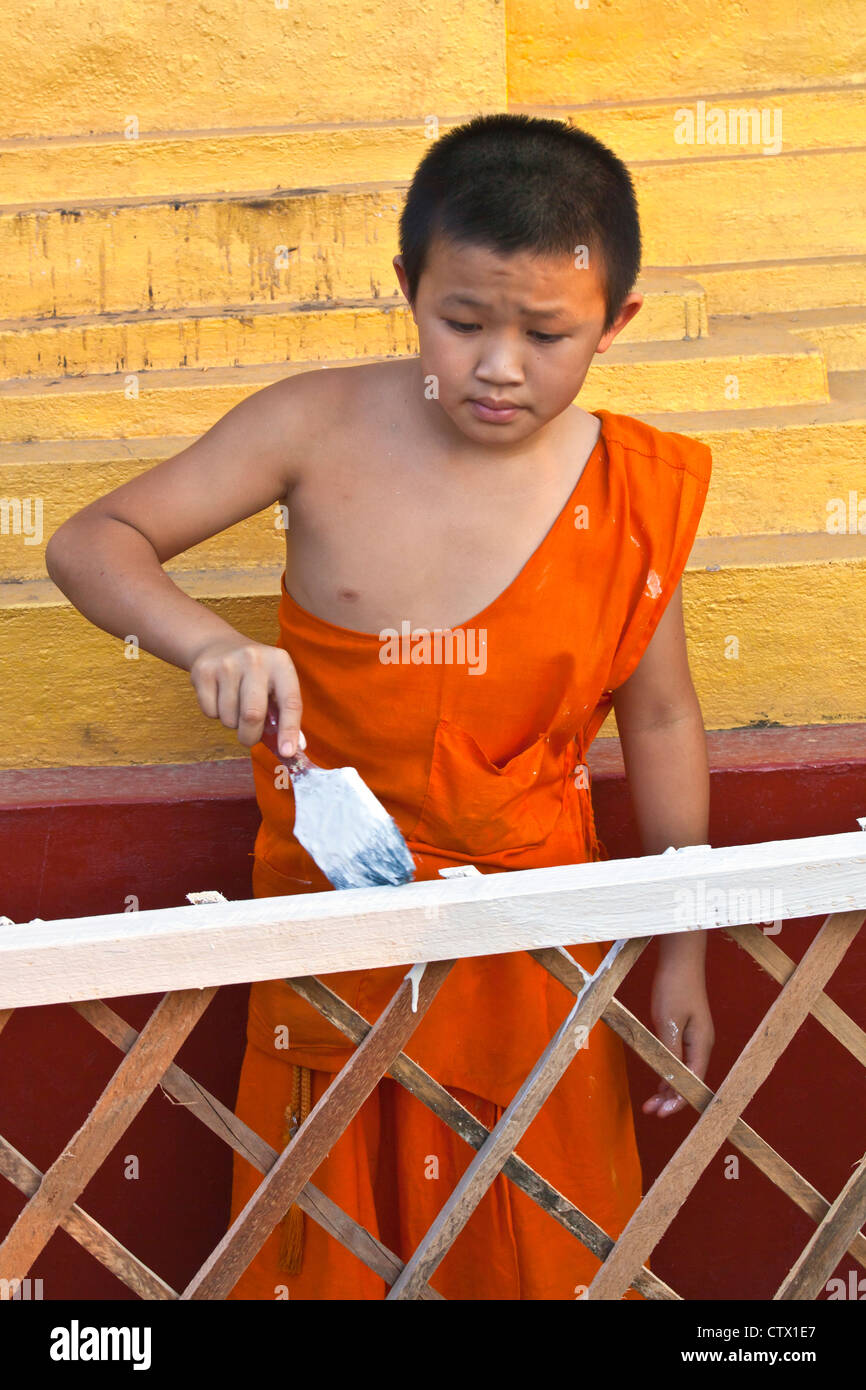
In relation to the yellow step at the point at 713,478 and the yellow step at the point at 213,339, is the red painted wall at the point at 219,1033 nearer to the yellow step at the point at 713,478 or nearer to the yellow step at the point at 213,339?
the yellow step at the point at 713,478

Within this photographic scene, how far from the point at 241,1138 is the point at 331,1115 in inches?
4.4

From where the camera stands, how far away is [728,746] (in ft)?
6.98

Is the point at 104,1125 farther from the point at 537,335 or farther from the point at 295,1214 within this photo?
the point at 537,335

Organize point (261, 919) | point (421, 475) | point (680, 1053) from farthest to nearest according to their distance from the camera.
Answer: point (680, 1053)
point (421, 475)
point (261, 919)

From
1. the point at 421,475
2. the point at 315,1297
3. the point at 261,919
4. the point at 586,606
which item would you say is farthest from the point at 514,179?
the point at 315,1297

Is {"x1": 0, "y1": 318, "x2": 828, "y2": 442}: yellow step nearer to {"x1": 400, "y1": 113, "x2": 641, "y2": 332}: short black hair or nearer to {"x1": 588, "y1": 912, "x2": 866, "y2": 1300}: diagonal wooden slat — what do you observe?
{"x1": 400, "y1": 113, "x2": 641, "y2": 332}: short black hair

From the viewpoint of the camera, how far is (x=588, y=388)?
2.38 metres

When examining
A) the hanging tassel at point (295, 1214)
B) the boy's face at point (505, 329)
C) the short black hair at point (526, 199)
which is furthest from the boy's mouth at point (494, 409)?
the hanging tassel at point (295, 1214)

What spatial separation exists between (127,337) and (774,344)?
112 centimetres

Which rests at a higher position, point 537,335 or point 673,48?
point 673,48

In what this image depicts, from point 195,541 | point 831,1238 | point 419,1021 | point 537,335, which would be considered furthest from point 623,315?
point 831,1238

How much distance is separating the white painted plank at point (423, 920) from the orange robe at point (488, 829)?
32 cm

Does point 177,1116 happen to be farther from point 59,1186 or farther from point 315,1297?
point 59,1186

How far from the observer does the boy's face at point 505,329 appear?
4.75 feet
